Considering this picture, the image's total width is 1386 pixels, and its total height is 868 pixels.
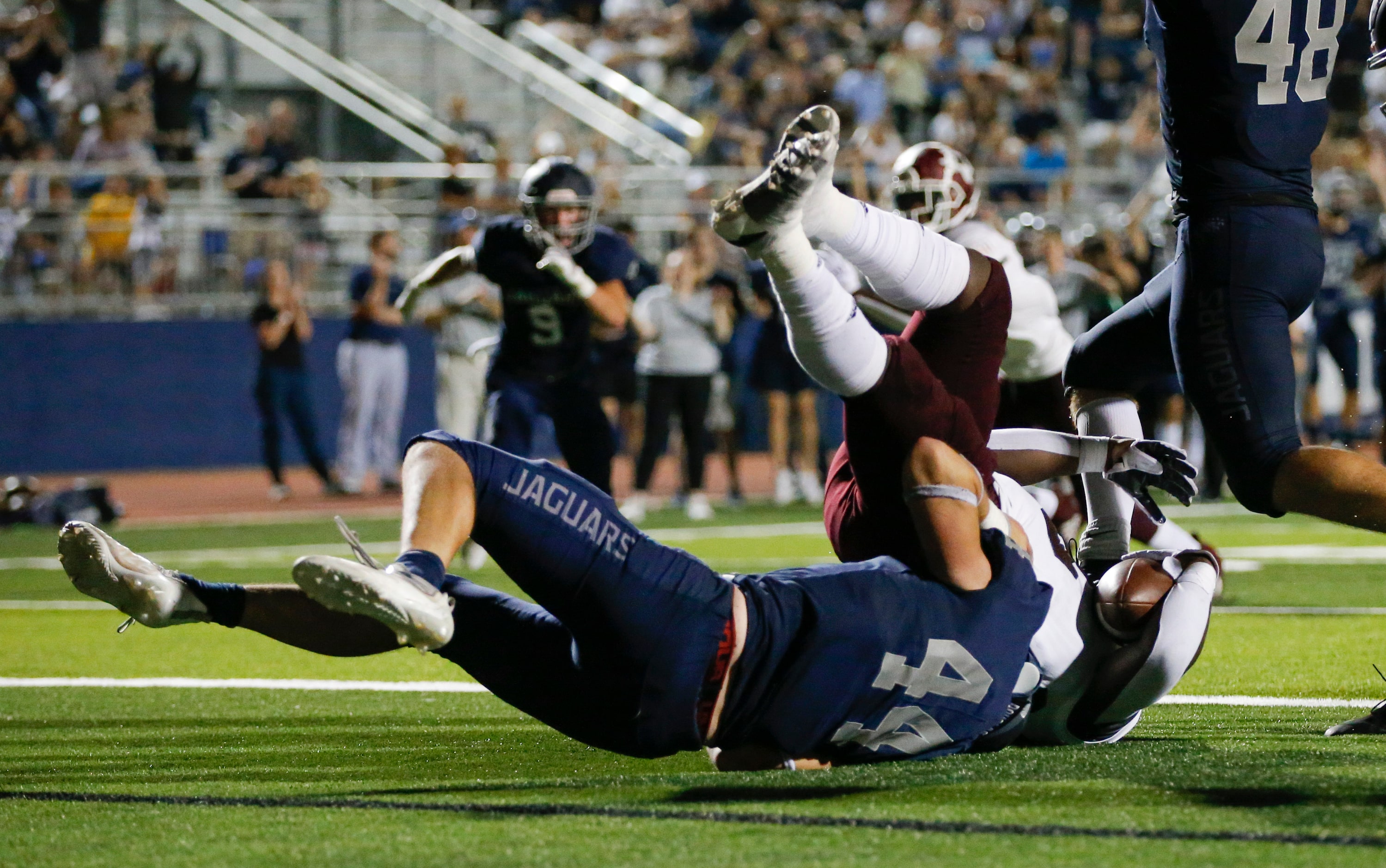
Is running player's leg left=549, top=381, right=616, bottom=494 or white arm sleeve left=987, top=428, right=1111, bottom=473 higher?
white arm sleeve left=987, top=428, right=1111, bottom=473

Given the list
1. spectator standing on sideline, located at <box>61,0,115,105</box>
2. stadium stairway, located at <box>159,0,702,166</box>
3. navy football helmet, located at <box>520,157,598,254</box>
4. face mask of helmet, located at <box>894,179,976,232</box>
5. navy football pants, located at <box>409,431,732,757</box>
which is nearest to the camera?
navy football pants, located at <box>409,431,732,757</box>

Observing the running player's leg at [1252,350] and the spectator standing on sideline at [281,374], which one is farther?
the spectator standing on sideline at [281,374]

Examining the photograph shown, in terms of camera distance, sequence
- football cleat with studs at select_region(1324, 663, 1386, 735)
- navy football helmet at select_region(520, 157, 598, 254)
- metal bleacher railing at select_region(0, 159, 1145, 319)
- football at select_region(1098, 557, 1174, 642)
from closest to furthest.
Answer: football at select_region(1098, 557, 1174, 642) < football cleat with studs at select_region(1324, 663, 1386, 735) < navy football helmet at select_region(520, 157, 598, 254) < metal bleacher railing at select_region(0, 159, 1145, 319)

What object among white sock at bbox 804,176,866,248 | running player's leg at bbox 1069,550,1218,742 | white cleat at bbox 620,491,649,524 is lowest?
white cleat at bbox 620,491,649,524

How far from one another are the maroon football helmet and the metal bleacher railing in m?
8.73

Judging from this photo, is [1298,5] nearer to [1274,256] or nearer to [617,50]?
[1274,256]

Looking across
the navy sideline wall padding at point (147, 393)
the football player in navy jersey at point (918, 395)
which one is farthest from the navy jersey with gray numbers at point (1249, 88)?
the navy sideline wall padding at point (147, 393)

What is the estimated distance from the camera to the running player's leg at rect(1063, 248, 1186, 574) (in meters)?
4.80

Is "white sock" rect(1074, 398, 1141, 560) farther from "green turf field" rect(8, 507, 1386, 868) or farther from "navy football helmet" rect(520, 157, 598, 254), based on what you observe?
"navy football helmet" rect(520, 157, 598, 254)

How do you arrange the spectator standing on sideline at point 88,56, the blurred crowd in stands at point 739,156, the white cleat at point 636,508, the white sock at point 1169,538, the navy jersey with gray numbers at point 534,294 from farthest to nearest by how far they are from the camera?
the spectator standing on sideline at point 88,56 → the blurred crowd in stands at point 739,156 → the white cleat at point 636,508 → the navy jersey with gray numbers at point 534,294 → the white sock at point 1169,538

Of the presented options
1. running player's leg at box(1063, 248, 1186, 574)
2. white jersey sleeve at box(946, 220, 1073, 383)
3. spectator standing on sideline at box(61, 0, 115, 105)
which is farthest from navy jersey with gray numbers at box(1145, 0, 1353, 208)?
spectator standing on sideline at box(61, 0, 115, 105)

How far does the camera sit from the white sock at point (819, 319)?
378 centimetres

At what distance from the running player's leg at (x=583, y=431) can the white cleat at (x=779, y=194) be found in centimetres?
444

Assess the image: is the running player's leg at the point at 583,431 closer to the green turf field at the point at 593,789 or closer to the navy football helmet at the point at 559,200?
the navy football helmet at the point at 559,200
